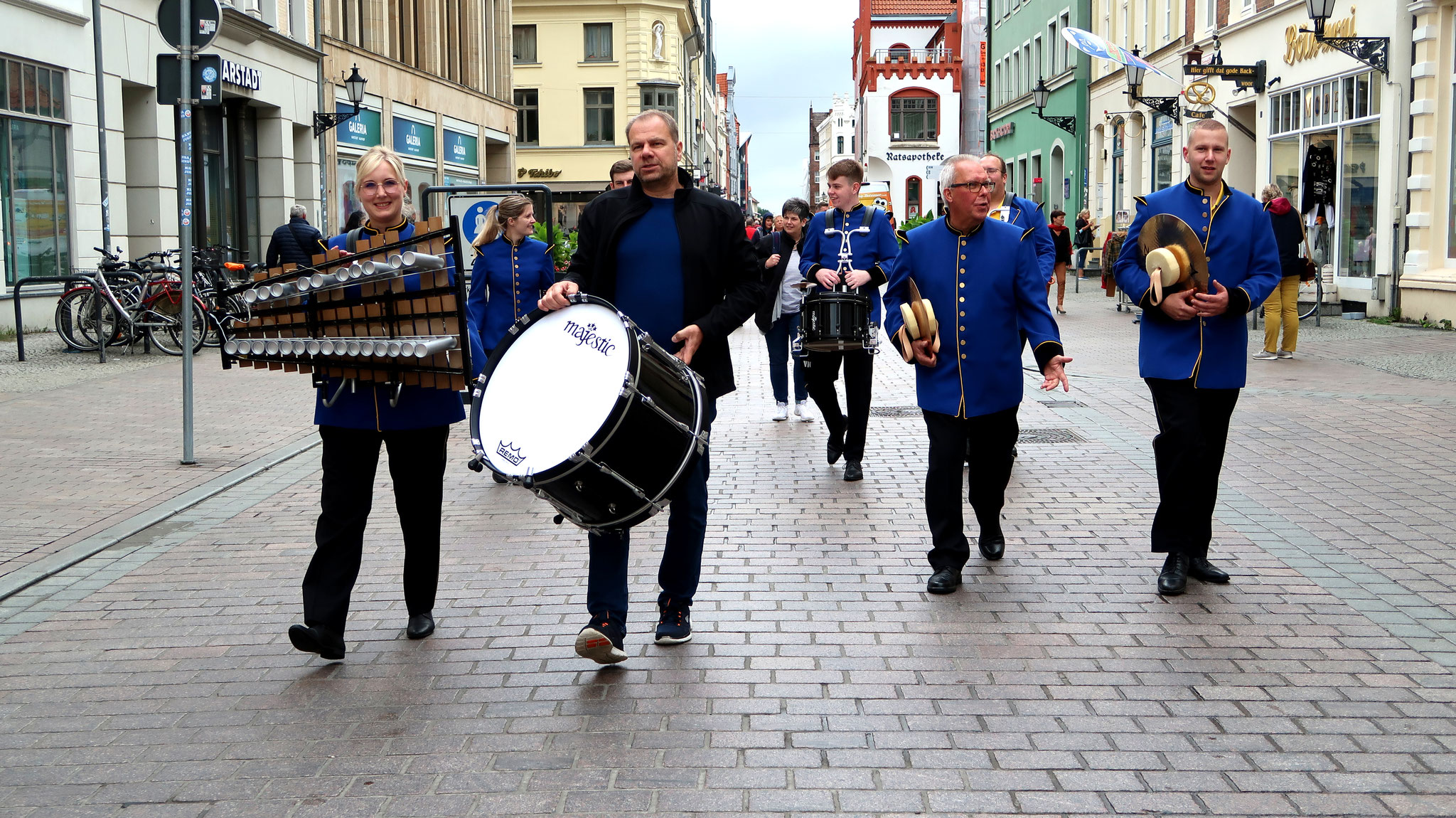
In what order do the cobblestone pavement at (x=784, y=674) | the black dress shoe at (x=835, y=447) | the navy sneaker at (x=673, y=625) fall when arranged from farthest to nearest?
the black dress shoe at (x=835, y=447), the navy sneaker at (x=673, y=625), the cobblestone pavement at (x=784, y=674)

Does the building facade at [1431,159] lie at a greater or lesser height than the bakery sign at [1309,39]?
lesser

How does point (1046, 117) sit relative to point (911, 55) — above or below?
below

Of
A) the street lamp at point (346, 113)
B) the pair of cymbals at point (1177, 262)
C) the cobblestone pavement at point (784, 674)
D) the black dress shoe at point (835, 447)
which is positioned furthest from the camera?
the street lamp at point (346, 113)

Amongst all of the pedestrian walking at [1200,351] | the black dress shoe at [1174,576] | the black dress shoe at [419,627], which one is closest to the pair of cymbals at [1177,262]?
the pedestrian walking at [1200,351]

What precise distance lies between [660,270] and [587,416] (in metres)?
0.88

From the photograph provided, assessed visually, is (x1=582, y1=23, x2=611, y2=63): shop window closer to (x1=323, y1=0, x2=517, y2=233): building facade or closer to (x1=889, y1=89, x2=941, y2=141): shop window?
(x1=323, y1=0, x2=517, y2=233): building facade

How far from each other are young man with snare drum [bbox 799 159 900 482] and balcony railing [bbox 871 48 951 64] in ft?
243

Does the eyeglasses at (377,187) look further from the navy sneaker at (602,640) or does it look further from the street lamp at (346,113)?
the street lamp at (346,113)

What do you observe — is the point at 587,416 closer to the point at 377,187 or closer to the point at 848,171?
the point at 377,187

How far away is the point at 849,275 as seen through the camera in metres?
9.08

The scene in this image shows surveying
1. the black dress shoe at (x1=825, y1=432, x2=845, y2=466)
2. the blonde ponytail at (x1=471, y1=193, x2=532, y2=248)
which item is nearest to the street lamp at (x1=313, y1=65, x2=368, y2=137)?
the blonde ponytail at (x1=471, y1=193, x2=532, y2=248)

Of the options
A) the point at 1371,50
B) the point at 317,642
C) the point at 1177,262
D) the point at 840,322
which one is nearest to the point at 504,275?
the point at 840,322

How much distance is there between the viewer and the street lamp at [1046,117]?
3394 centimetres

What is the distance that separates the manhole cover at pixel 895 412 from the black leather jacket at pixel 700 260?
6.93 meters
